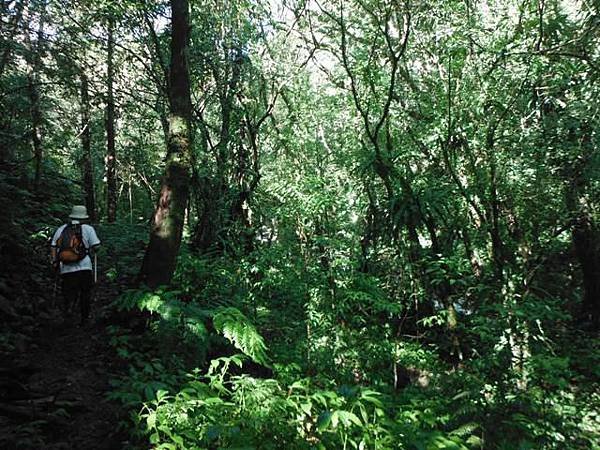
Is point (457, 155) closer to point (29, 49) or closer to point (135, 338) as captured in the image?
point (135, 338)

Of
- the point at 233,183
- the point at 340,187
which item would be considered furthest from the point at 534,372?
the point at 233,183

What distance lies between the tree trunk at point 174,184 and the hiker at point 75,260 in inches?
39.7

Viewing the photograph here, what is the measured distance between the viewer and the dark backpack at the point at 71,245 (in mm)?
6641

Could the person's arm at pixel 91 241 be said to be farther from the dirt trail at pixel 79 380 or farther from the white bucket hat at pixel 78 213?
the dirt trail at pixel 79 380

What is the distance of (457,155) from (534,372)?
503cm

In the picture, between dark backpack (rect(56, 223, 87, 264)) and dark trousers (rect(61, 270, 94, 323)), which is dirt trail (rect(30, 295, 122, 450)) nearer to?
dark trousers (rect(61, 270, 94, 323))

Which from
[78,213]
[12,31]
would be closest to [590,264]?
[78,213]

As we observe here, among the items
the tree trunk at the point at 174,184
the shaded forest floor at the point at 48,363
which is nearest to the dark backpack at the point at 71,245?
the shaded forest floor at the point at 48,363

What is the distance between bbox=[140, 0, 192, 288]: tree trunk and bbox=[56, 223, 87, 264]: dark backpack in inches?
42.1

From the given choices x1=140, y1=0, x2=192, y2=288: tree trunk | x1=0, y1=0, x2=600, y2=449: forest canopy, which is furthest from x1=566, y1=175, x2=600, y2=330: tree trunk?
x1=140, y1=0, x2=192, y2=288: tree trunk

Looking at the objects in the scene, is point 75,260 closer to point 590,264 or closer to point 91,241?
point 91,241

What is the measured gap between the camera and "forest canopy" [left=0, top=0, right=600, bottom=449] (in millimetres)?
5984

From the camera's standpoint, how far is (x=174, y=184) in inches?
259

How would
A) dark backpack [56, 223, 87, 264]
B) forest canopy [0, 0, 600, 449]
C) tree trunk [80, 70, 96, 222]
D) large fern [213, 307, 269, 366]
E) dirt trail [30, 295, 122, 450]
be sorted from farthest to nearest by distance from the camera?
tree trunk [80, 70, 96, 222] → dark backpack [56, 223, 87, 264] → forest canopy [0, 0, 600, 449] → large fern [213, 307, 269, 366] → dirt trail [30, 295, 122, 450]
